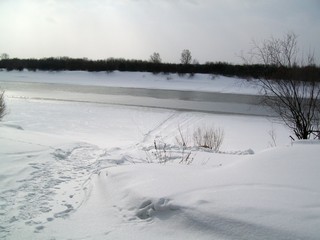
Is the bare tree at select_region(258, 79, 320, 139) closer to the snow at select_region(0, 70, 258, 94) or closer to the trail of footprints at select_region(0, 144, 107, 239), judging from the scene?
the trail of footprints at select_region(0, 144, 107, 239)

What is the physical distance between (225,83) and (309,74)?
116 ft

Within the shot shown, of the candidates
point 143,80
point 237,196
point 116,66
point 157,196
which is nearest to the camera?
point 237,196

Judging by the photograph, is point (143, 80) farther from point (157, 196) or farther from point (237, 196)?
point (237, 196)

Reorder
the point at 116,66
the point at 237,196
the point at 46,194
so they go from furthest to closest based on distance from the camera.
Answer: the point at 116,66
the point at 46,194
the point at 237,196

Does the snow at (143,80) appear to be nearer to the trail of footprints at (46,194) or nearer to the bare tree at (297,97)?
the bare tree at (297,97)

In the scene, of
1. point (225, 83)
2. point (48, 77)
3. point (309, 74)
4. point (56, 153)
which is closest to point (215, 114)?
point (309, 74)

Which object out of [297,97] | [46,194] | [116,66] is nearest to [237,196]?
[46,194]

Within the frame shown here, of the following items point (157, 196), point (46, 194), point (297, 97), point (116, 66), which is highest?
point (116, 66)

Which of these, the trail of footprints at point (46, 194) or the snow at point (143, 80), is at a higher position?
the snow at point (143, 80)

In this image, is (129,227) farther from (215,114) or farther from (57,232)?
(215,114)

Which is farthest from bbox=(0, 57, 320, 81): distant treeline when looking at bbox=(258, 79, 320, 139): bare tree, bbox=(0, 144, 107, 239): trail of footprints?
bbox=(0, 144, 107, 239): trail of footprints

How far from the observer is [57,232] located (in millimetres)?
3654

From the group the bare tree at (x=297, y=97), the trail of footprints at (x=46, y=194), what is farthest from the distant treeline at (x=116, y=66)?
the trail of footprints at (x=46, y=194)

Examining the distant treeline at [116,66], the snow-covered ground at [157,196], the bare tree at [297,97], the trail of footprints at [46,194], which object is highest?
the distant treeline at [116,66]
